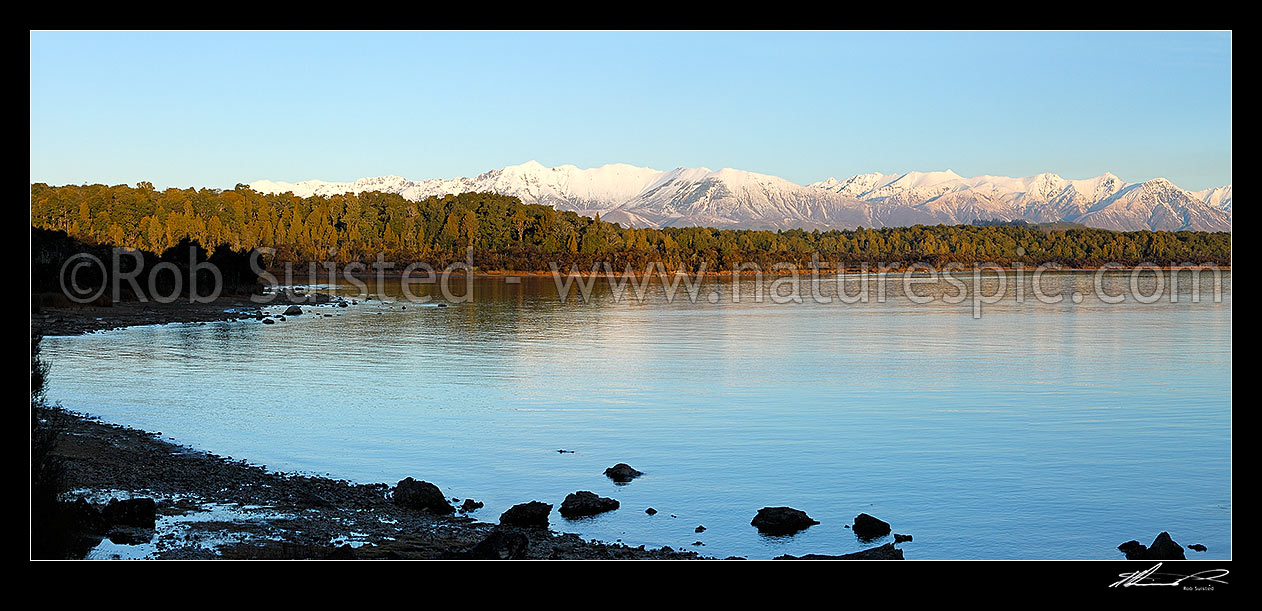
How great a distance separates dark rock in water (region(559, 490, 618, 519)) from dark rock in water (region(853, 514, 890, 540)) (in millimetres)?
2448

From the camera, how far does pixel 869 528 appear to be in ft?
33.3

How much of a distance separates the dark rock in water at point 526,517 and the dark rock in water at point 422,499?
0.81 meters

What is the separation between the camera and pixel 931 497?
11938 millimetres

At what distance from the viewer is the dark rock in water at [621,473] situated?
1258 centimetres

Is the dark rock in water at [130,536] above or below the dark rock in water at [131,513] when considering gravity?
below

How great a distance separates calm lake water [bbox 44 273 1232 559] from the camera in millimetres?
11180

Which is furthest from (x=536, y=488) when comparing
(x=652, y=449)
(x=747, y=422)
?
(x=747, y=422)
